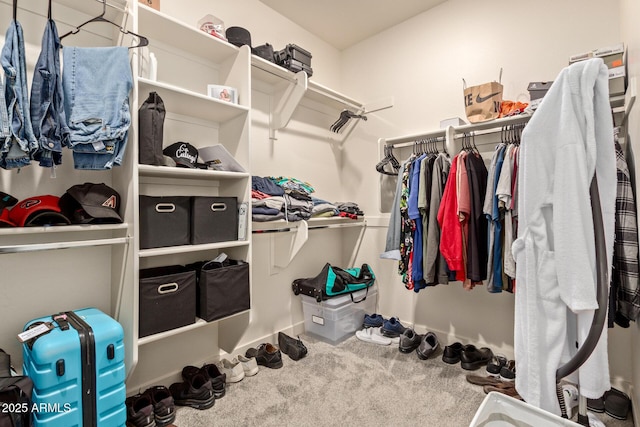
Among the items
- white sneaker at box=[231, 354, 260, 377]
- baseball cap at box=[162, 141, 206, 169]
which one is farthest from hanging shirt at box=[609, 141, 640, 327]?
baseball cap at box=[162, 141, 206, 169]

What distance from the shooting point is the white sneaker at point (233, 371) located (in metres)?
1.99

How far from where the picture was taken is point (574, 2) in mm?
2055

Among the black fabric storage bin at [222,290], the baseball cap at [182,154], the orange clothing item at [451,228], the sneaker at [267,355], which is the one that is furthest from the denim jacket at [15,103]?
the orange clothing item at [451,228]

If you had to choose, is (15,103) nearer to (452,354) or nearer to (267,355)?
(267,355)

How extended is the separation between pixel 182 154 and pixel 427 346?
207cm

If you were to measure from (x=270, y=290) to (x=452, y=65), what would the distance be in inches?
90.9

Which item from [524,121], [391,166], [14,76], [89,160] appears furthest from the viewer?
[391,166]

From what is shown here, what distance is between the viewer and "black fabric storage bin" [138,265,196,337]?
1.56 m

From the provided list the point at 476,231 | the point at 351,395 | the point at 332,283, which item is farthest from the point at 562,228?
the point at 332,283

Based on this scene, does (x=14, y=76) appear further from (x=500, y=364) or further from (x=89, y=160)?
(x=500, y=364)

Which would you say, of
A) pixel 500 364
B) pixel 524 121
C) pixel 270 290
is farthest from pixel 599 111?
pixel 270 290

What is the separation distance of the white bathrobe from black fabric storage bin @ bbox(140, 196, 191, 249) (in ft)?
5.00

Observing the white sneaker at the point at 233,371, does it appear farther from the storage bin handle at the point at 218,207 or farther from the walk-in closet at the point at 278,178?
the storage bin handle at the point at 218,207

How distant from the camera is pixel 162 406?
1.64 metres
